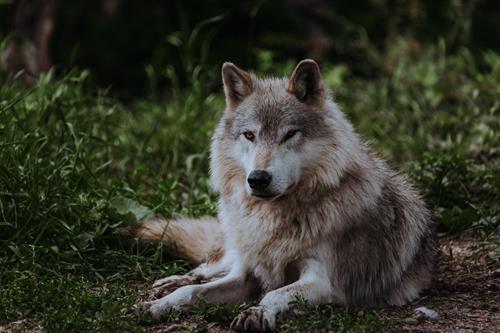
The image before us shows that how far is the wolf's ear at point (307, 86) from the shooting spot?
14.3ft

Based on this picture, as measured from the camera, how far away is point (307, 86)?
14.5 feet

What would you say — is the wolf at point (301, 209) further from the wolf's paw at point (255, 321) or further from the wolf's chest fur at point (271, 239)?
the wolf's paw at point (255, 321)

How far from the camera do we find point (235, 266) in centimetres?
441

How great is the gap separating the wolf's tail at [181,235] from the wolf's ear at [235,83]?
2.65ft

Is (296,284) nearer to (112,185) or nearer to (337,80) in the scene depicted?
(112,185)

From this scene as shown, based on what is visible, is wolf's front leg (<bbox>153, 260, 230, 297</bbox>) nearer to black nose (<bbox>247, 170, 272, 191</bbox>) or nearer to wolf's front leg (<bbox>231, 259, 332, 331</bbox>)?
wolf's front leg (<bbox>231, 259, 332, 331</bbox>)

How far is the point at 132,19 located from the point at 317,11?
2388 millimetres

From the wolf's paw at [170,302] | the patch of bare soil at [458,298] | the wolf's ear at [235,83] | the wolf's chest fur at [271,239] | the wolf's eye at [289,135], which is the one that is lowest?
the patch of bare soil at [458,298]

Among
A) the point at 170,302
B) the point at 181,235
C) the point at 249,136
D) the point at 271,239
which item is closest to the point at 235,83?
the point at 249,136

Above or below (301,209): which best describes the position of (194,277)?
below

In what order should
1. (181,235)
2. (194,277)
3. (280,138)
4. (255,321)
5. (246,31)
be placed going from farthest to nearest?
(246,31) < (181,235) < (194,277) < (280,138) < (255,321)

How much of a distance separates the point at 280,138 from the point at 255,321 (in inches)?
37.7

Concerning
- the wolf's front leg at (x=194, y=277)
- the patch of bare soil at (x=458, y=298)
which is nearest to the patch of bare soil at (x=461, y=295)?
the patch of bare soil at (x=458, y=298)

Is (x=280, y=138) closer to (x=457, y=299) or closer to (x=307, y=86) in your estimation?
(x=307, y=86)
